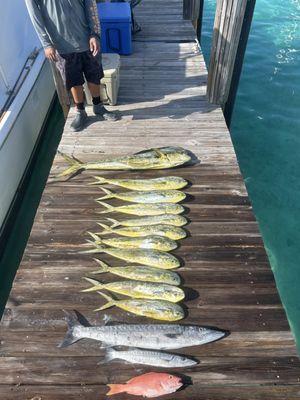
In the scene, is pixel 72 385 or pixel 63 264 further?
pixel 63 264

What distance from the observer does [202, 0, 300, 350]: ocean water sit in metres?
6.58

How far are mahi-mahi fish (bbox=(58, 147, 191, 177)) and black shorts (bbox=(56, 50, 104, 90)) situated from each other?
4.35 ft

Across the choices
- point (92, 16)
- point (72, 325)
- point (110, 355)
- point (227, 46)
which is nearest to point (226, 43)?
point (227, 46)

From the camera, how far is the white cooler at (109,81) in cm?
639

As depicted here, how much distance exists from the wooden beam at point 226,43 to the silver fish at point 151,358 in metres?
5.07

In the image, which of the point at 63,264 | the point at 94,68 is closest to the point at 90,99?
the point at 94,68

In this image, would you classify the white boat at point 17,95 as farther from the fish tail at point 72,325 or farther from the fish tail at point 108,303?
the fish tail at point 108,303

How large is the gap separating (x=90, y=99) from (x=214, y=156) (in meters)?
2.71

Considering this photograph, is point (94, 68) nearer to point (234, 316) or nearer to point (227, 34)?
point (227, 34)

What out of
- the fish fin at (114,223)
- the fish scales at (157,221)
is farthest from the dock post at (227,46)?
the fish fin at (114,223)

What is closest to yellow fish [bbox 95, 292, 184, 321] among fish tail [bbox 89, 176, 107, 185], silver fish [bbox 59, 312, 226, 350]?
silver fish [bbox 59, 312, 226, 350]

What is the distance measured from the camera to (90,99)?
6.77 m

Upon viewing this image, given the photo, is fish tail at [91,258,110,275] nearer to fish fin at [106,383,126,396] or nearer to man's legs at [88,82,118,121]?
fish fin at [106,383,126,396]

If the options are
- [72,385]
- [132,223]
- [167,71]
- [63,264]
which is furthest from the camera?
[167,71]
